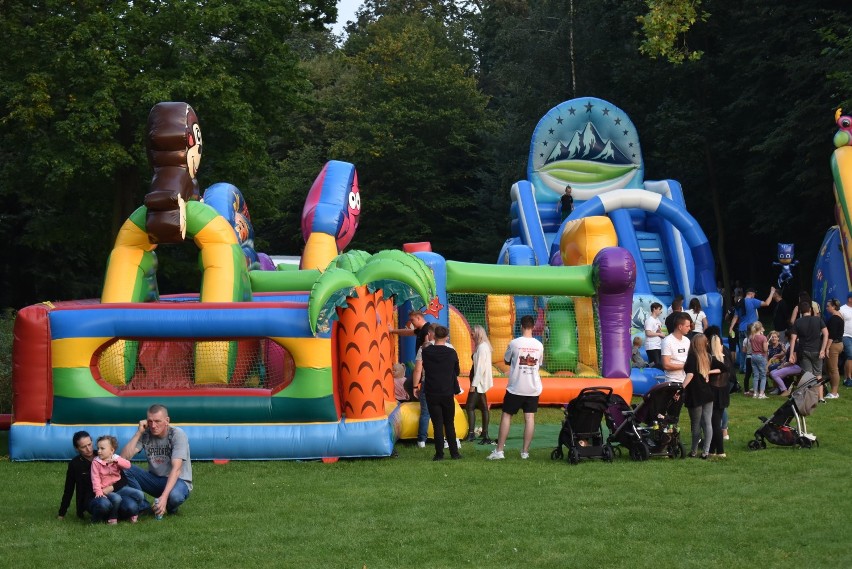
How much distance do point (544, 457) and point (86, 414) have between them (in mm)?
4358

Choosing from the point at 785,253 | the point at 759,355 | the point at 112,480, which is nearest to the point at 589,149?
the point at 785,253

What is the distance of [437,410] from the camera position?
35.8 ft

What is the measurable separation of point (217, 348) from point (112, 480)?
13.0ft

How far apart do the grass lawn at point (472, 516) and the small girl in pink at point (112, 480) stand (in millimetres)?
176

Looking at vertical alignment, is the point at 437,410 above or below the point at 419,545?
above

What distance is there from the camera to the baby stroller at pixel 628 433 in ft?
35.0

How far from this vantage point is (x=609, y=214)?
21953mm

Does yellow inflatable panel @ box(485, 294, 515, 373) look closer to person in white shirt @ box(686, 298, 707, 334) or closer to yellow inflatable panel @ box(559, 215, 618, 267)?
yellow inflatable panel @ box(559, 215, 618, 267)

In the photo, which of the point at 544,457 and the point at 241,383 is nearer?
the point at 544,457

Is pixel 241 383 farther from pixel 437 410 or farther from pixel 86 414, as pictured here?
pixel 437 410

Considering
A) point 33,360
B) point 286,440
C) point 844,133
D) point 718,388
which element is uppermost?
point 844,133

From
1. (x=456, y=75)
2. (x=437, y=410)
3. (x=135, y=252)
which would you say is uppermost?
(x=456, y=75)

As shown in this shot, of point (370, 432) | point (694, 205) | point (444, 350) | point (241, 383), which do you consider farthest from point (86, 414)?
point (694, 205)

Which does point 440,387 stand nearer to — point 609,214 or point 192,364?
point 192,364
